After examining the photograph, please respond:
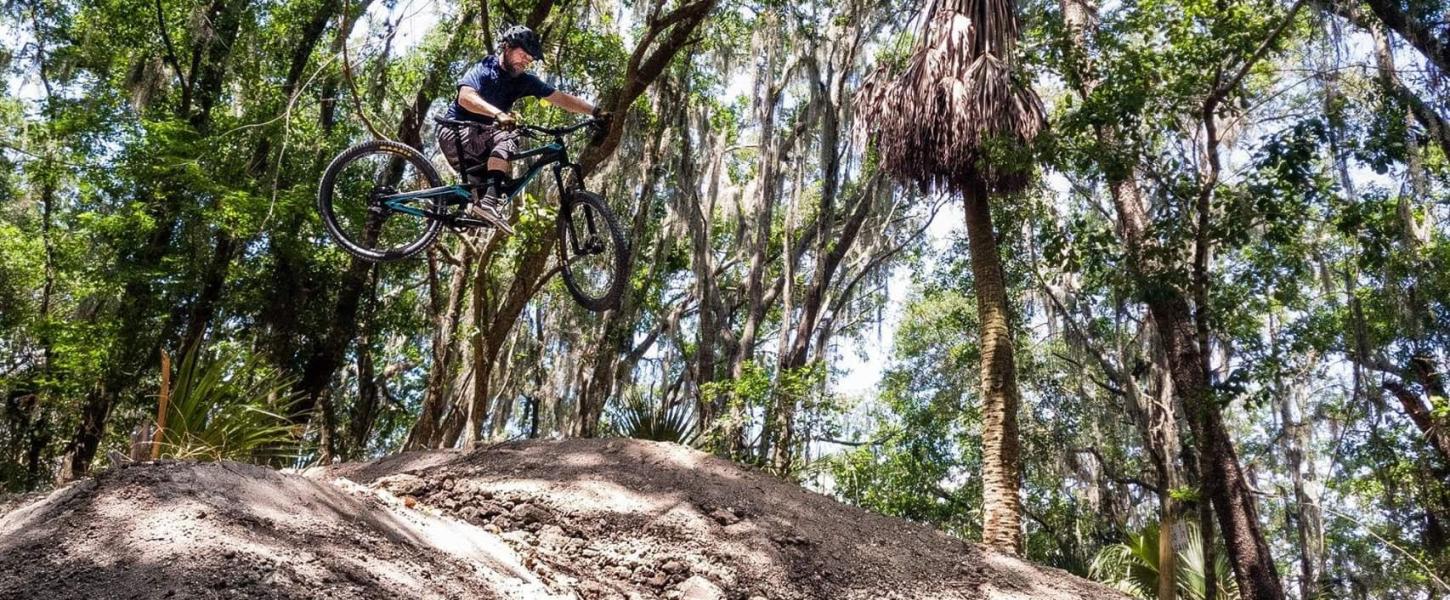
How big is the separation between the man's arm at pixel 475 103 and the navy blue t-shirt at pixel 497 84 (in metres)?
0.05

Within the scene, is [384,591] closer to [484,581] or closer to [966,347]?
[484,581]

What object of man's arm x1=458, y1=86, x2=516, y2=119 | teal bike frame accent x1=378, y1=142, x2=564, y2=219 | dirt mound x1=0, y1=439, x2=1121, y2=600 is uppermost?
man's arm x1=458, y1=86, x2=516, y2=119

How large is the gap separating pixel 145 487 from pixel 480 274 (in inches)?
118

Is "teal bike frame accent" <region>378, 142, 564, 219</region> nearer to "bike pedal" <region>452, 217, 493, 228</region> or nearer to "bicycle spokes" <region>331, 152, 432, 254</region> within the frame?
"bike pedal" <region>452, 217, 493, 228</region>

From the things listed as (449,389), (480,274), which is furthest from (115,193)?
(480,274)

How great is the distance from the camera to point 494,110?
17.9ft

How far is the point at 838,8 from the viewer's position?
14.2 m

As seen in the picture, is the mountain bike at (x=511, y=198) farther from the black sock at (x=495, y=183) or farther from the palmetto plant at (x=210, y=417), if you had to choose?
the palmetto plant at (x=210, y=417)

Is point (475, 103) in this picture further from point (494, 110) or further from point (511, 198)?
point (511, 198)

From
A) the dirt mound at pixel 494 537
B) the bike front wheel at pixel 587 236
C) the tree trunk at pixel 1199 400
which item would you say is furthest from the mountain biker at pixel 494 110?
the tree trunk at pixel 1199 400

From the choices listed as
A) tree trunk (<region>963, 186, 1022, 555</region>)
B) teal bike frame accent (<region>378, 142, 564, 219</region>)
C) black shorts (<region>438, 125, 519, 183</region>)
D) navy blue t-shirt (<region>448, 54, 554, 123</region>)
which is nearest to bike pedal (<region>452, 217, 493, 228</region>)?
teal bike frame accent (<region>378, 142, 564, 219</region>)

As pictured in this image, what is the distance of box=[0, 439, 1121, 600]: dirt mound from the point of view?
342 cm

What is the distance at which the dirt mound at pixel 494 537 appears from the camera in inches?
135

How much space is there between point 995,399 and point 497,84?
3.91 metres
